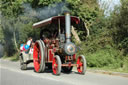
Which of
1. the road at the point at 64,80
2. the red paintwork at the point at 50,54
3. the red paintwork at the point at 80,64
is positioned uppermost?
the red paintwork at the point at 50,54

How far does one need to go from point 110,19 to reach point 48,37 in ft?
24.5

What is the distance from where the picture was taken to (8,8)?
2450cm

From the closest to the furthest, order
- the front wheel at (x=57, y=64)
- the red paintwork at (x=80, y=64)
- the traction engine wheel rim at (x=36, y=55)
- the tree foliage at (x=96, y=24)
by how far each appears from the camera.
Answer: the front wheel at (x=57, y=64) → the red paintwork at (x=80, y=64) → the traction engine wheel rim at (x=36, y=55) → the tree foliage at (x=96, y=24)

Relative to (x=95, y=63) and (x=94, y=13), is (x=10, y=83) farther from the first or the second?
(x=94, y=13)

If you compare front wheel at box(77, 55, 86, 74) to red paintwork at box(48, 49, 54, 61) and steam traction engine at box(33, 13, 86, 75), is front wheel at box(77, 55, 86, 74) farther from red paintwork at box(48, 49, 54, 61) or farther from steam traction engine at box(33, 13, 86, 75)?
red paintwork at box(48, 49, 54, 61)

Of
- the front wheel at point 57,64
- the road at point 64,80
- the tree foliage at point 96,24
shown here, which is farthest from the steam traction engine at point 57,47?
the tree foliage at point 96,24

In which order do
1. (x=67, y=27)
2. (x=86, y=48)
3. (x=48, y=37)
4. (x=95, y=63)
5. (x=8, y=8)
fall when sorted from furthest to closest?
1. (x=8, y=8)
2. (x=86, y=48)
3. (x=95, y=63)
4. (x=48, y=37)
5. (x=67, y=27)

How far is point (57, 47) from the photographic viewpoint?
41.1 ft

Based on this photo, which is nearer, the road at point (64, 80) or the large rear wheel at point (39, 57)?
the road at point (64, 80)

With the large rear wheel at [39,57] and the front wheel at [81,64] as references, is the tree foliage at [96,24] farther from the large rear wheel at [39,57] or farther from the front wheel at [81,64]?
the large rear wheel at [39,57]

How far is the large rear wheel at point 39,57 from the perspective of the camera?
41.4ft

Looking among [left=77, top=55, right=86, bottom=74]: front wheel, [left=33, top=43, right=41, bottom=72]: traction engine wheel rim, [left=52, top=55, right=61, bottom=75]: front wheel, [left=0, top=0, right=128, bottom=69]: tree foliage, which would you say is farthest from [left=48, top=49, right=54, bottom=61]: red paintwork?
[left=0, top=0, right=128, bottom=69]: tree foliage

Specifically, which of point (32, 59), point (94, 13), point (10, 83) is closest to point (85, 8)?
point (94, 13)

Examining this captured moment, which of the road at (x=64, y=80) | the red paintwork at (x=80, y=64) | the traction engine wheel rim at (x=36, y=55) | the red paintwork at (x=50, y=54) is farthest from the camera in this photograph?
the traction engine wheel rim at (x=36, y=55)
